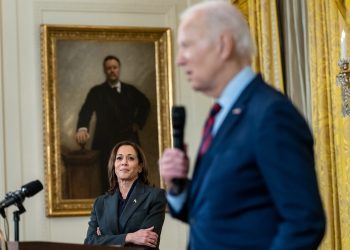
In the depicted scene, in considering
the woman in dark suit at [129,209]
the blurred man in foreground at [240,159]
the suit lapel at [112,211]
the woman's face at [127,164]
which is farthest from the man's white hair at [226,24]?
the woman's face at [127,164]

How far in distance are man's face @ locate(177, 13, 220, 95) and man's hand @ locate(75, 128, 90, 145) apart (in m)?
6.90

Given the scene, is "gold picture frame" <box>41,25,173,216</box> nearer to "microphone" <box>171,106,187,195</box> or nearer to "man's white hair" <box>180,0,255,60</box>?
"microphone" <box>171,106,187,195</box>

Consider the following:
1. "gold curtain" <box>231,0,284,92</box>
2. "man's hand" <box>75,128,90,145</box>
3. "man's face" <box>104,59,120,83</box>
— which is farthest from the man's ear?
"man's face" <box>104,59,120,83</box>

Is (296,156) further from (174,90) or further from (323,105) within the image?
(174,90)

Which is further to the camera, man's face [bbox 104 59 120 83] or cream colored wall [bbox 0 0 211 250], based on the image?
man's face [bbox 104 59 120 83]

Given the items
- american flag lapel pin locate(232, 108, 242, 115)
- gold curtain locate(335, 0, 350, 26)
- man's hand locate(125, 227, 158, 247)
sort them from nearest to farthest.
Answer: american flag lapel pin locate(232, 108, 242, 115)
gold curtain locate(335, 0, 350, 26)
man's hand locate(125, 227, 158, 247)

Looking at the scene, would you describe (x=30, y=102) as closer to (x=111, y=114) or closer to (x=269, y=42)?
(x=111, y=114)

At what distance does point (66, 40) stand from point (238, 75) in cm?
710

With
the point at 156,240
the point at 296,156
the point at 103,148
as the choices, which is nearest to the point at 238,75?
the point at 296,156

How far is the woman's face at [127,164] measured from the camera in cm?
690

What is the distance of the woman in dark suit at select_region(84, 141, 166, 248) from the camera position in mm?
6517

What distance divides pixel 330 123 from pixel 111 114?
11.5 ft

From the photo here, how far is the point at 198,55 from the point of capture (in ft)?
8.24

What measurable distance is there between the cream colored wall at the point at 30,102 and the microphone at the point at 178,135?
646 centimetres
